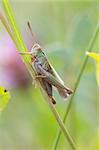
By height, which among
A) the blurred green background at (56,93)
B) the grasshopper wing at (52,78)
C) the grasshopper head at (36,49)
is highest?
the grasshopper head at (36,49)

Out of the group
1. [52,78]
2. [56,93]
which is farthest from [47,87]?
[56,93]

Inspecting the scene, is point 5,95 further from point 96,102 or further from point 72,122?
point 96,102

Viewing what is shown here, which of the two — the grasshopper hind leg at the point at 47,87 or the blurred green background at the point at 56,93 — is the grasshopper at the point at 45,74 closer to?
the grasshopper hind leg at the point at 47,87

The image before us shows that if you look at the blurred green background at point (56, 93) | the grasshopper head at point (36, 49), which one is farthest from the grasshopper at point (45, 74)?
the blurred green background at point (56, 93)

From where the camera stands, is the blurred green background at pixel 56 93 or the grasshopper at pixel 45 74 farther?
the blurred green background at pixel 56 93

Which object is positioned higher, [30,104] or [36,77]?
[36,77]

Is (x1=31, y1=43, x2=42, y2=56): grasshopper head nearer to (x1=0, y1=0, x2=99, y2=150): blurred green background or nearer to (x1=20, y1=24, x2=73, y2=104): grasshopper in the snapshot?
(x1=20, y1=24, x2=73, y2=104): grasshopper

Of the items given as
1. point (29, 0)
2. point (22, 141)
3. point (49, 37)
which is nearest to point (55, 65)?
point (22, 141)

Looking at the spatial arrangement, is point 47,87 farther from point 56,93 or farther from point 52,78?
point 56,93
